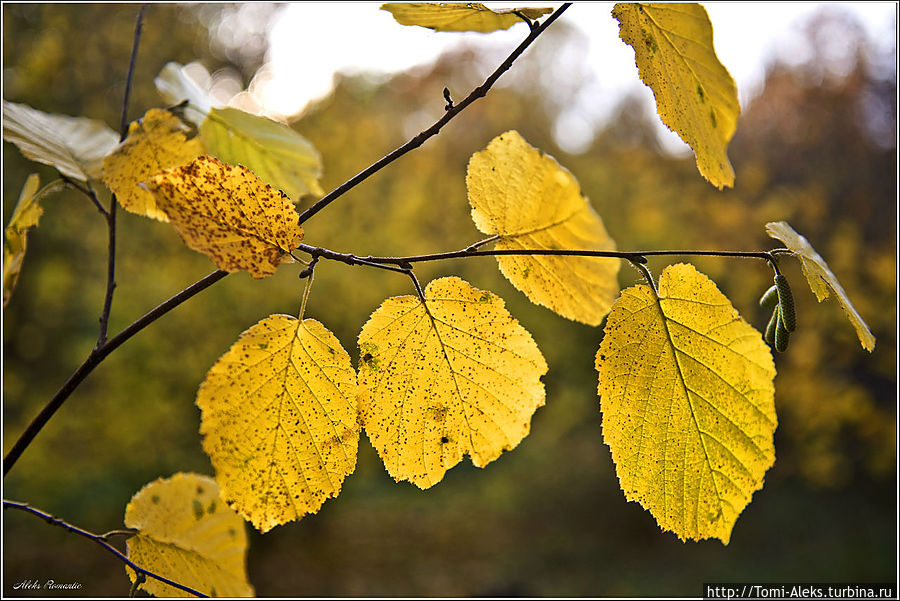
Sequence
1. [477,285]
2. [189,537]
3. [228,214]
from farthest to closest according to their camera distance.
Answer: [477,285] < [189,537] < [228,214]

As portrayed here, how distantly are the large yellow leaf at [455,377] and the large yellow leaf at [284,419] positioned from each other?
32mm

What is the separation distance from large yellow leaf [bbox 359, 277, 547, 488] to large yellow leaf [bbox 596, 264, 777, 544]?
0.06m

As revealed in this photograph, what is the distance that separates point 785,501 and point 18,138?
507cm

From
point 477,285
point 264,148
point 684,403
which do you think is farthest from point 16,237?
point 477,285

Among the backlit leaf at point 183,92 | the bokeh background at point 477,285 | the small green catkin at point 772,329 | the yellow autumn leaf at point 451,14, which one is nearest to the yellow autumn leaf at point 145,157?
the backlit leaf at point 183,92

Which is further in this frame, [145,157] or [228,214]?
[145,157]

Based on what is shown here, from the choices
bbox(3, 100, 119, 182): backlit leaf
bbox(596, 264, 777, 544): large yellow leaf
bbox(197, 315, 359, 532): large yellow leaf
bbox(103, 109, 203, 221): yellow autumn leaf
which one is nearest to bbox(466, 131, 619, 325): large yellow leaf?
bbox(596, 264, 777, 544): large yellow leaf

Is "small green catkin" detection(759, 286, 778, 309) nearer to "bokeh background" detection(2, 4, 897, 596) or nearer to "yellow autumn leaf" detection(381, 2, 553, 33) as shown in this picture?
"yellow autumn leaf" detection(381, 2, 553, 33)

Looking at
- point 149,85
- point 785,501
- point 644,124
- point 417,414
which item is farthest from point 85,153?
point 644,124

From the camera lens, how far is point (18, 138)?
56 cm

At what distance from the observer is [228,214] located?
36 centimetres

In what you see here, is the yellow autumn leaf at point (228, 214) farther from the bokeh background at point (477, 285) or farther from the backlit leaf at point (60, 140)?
the bokeh background at point (477, 285)

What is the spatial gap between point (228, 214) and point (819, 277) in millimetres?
359

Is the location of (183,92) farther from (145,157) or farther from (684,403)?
(684,403)
